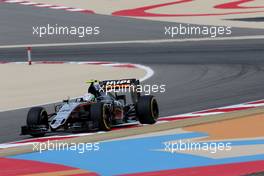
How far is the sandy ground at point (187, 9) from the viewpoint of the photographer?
143 ft

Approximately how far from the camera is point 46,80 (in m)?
24.8

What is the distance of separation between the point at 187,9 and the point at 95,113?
33.4 m

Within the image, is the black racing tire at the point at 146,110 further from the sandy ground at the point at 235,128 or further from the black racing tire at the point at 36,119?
the black racing tire at the point at 36,119

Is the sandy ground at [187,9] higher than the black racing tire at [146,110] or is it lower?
higher

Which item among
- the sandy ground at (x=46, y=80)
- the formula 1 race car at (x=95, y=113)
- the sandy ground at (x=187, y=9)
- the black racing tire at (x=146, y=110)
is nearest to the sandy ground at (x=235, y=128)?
the black racing tire at (x=146, y=110)

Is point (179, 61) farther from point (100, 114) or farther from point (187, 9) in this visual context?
point (187, 9)

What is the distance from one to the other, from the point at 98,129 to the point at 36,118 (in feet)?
3.42

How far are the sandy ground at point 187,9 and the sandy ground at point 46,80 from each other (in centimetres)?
1492

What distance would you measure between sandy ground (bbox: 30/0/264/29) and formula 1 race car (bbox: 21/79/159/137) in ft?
82.6

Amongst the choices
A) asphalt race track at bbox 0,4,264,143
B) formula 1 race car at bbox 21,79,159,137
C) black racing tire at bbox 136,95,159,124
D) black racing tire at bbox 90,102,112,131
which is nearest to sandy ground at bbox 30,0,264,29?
asphalt race track at bbox 0,4,264,143

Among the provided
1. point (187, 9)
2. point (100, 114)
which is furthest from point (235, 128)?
point (187, 9)

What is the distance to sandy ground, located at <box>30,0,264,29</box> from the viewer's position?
43584 millimetres

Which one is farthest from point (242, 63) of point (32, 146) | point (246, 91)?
point (32, 146)

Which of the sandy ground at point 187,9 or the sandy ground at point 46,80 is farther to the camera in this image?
the sandy ground at point 187,9
